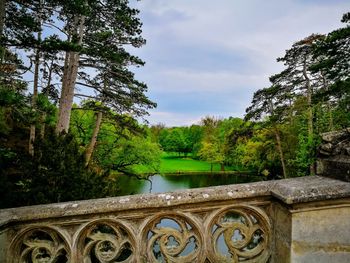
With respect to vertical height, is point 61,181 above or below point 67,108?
below

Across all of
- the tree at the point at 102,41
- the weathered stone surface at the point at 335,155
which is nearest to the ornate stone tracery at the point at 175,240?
the weathered stone surface at the point at 335,155

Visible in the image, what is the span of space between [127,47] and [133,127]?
3709mm

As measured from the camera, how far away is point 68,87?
1102 centimetres

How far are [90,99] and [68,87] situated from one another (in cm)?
364

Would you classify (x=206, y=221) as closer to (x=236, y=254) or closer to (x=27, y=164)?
(x=236, y=254)

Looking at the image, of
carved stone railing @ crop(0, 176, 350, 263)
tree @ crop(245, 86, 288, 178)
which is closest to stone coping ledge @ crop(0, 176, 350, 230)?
carved stone railing @ crop(0, 176, 350, 263)

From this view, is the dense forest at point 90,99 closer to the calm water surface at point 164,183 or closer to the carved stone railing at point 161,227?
the carved stone railing at point 161,227

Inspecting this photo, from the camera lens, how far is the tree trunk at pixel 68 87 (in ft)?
35.4

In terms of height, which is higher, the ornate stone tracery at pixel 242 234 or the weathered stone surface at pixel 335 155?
the weathered stone surface at pixel 335 155

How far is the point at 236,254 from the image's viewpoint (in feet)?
6.24

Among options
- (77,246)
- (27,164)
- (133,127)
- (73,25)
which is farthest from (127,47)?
(77,246)

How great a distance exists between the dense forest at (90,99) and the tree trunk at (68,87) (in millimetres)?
39

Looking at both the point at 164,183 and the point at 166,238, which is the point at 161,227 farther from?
the point at 164,183

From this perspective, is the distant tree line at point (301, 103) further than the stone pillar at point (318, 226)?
Yes
